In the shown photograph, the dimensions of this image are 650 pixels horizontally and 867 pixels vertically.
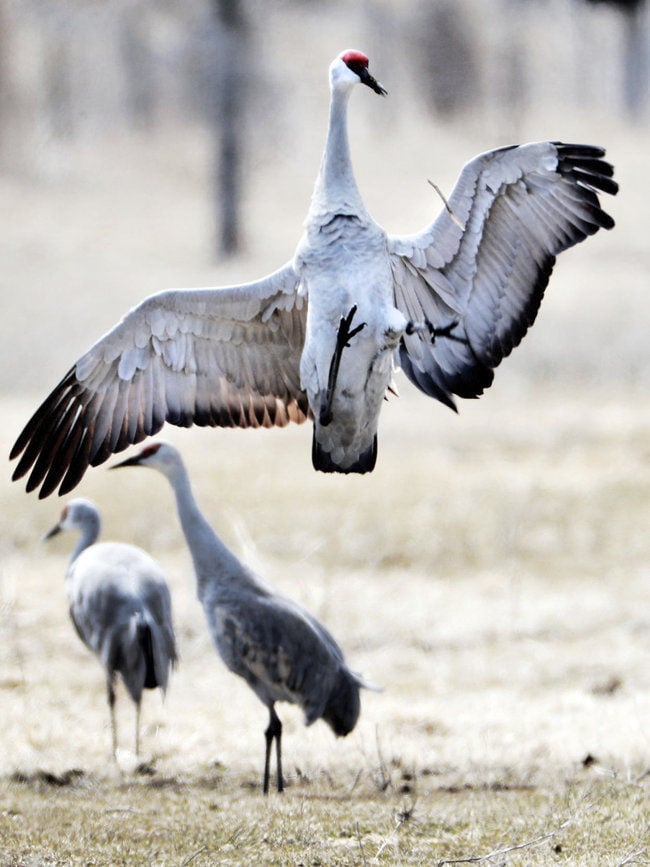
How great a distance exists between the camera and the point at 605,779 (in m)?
6.42

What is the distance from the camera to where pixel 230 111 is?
27953 mm

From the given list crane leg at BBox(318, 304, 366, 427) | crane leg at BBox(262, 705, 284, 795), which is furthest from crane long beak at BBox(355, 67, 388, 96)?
crane leg at BBox(262, 705, 284, 795)

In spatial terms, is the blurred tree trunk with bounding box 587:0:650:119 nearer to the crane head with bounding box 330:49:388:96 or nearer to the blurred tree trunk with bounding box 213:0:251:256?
the blurred tree trunk with bounding box 213:0:251:256

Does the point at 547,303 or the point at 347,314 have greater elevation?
the point at 547,303

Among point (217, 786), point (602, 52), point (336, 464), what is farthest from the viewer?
point (602, 52)

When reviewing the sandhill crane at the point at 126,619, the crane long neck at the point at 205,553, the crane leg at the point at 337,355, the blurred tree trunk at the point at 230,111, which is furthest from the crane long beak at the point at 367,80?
the blurred tree trunk at the point at 230,111

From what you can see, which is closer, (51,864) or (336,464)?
(51,864)

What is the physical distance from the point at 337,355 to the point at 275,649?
6.79 feet

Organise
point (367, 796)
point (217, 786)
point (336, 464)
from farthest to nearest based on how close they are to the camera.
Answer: point (217, 786)
point (367, 796)
point (336, 464)

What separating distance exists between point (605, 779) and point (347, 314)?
2.51 m

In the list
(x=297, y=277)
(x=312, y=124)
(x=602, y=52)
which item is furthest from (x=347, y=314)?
(x=602, y=52)

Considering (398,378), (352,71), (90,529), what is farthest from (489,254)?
(398,378)

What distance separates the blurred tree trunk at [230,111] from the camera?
2780 cm

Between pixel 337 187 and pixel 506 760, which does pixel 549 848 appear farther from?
pixel 337 187
